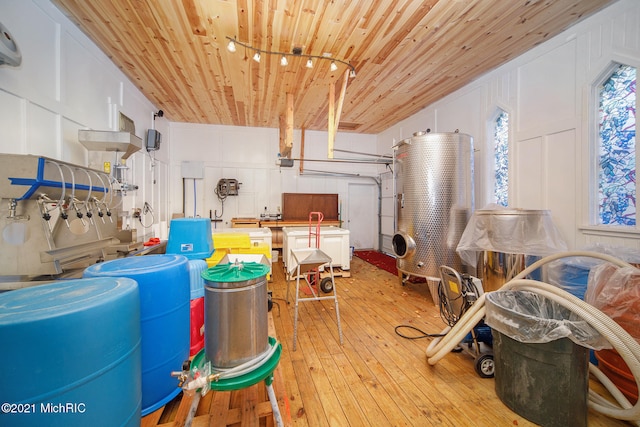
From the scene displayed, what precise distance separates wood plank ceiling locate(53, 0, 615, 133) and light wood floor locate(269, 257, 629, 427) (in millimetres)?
3478

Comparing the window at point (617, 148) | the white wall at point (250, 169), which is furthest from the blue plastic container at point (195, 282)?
the white wall at point (250, 169)

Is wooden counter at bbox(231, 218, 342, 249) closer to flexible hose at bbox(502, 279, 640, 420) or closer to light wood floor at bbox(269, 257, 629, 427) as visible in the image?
light wood floor at bbox(269, 257, 629, 427)

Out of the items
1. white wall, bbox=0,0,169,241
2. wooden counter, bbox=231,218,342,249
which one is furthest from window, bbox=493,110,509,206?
white wall, bbox=0,0,169,241

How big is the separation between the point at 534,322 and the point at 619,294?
2.63 ft

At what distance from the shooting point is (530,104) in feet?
10.4

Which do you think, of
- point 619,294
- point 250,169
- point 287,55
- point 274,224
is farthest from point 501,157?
point 250,169

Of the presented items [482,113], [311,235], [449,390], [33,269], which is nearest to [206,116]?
[311,235]

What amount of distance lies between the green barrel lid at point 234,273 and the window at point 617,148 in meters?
3.69

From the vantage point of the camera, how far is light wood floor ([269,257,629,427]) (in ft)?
5.28

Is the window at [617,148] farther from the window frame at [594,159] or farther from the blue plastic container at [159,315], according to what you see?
the blue plastic container at [159,315]

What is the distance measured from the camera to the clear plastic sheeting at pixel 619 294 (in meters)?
1.58

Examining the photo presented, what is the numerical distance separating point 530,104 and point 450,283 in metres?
2.80

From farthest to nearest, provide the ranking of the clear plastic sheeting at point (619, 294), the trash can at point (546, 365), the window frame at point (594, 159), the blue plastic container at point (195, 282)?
the window frame at point (594, 159)
the blue plastic container at point (195, 282)
the clear plastic sheeting at point (619, 294)
the trash can at point (546, 365)

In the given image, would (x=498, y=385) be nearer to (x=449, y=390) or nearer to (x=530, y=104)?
(x=449, y=390)
